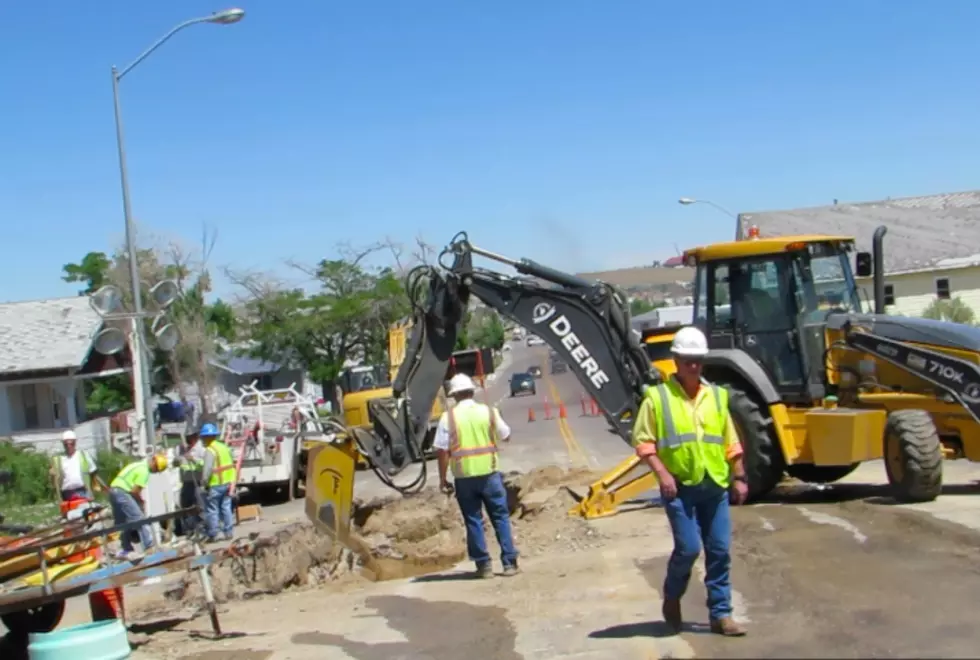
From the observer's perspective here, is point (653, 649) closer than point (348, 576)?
Yes

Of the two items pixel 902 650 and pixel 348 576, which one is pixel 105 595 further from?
pixel 902 650

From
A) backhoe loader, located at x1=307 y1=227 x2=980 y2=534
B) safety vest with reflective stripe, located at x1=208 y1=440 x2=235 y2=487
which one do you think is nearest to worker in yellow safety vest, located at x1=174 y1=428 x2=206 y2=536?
safety vest with reflective stripe, located at x1=208 y1=440 x2=235 y2=487

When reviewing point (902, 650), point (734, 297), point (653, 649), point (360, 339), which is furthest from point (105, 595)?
point (360, 339)

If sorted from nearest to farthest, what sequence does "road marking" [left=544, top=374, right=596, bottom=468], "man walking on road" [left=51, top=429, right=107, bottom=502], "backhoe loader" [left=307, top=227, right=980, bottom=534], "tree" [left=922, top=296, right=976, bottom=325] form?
"backhoe loader" [left=307, top=227, right=980, bottom=534], "man walking on road" [left=51, top=429, right=107, bottom=502], "road marking" [left=544, top=374, right=596, bottom=468], "tree" [left=922, top=296, right=976, bottom=325]

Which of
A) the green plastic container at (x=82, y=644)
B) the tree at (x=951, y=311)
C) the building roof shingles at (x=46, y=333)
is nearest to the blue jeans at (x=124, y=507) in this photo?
the green plastic container at (x=82, y=644)

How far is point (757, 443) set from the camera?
1351 centimetres

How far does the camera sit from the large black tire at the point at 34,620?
10.6 m

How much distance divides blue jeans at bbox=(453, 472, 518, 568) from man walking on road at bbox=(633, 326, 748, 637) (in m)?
3.71

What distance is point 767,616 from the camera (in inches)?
308

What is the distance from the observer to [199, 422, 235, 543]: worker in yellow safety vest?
17.1 meters

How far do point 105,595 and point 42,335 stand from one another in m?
27.7

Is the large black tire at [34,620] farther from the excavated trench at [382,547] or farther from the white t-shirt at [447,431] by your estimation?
the white t-shirt at [447,431]

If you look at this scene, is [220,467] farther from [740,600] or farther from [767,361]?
[740,600]

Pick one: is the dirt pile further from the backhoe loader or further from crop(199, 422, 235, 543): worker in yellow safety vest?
crop(199, 422, 235, 543): worker in yellow safety vest
